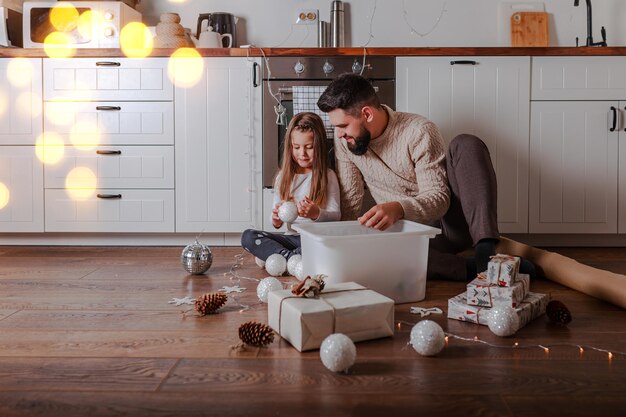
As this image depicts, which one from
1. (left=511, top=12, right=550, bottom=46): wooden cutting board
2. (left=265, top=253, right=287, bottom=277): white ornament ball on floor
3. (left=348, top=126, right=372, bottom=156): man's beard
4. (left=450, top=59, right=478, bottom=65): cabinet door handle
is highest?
(left=511, top=12, right=550, bottom=46): wooden cutting board

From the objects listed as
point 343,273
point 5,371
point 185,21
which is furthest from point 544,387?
point 185,21

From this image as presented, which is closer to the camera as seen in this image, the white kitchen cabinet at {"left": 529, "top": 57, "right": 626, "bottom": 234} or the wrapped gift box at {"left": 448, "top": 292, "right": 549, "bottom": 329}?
the wrapped gift box at {"left": 448, "top": 292, "right": 549, "bottom": 329}

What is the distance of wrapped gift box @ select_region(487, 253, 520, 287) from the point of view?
148 centimetres

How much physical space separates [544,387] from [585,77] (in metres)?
2.23

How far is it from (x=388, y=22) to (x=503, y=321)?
2.47m

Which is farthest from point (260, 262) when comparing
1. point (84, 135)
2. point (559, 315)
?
point (84, 135)

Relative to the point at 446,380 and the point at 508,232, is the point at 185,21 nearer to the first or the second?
the point at 508,232

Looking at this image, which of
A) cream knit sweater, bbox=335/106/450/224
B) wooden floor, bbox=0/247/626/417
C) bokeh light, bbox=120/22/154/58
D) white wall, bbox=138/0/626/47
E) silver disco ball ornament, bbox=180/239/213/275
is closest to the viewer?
wooden floor, bbox=0/247/626/417

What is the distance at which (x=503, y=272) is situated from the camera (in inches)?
58.6

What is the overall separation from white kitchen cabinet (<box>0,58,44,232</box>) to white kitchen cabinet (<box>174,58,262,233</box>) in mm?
671

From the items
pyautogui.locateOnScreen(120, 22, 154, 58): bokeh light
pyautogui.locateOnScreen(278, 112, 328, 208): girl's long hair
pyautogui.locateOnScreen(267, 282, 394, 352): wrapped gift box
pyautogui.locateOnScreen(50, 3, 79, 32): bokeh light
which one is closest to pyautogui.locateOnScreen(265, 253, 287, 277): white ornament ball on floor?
pyautogui.locateOnScreen(278, 112, 328, 208): girl's long hair

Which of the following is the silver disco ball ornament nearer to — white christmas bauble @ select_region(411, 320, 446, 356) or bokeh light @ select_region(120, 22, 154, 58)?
white christmas bauble @ select_region(411, 320, 446, 356)

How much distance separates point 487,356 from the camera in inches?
49.4

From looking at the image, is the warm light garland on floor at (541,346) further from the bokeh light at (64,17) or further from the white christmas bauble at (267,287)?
the bokeh light at (64,17)
